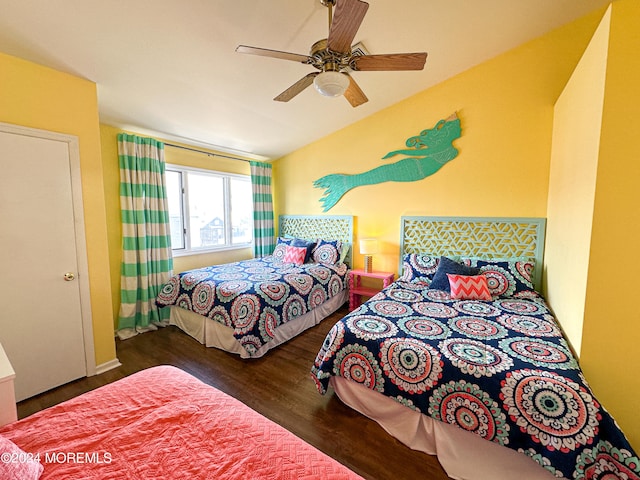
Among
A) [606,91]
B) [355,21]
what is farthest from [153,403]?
[606,91]

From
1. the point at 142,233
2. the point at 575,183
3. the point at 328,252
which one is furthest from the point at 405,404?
the point at 142,233

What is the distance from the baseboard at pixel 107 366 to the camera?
2326 mm

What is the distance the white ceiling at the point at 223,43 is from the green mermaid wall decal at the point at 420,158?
1.77ft

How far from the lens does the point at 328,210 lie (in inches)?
163

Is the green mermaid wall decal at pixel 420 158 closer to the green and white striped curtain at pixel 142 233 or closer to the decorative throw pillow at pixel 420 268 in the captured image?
the decorative throw pillow at pixel 420 268

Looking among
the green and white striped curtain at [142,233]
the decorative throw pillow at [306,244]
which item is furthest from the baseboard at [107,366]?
the decorative throw pillow at [306,244]

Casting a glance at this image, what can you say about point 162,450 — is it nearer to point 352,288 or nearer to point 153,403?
point 153,403

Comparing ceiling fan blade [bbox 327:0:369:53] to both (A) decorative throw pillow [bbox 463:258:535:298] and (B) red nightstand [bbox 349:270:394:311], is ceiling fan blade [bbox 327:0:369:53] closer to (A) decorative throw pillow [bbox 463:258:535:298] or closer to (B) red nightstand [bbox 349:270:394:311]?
(A) decorative throw pillow [bbox 463:258:535:298]

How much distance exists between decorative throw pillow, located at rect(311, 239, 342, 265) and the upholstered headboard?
6.7 inches

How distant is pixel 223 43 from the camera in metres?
1.96

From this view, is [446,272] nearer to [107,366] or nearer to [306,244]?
[306,244]

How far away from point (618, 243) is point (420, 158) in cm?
213

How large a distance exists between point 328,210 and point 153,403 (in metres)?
3.37

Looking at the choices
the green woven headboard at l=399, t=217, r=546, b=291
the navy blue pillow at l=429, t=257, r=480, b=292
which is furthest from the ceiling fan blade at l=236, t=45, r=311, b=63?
the green woven headboard at l=399, t=217, r=546, b=291
